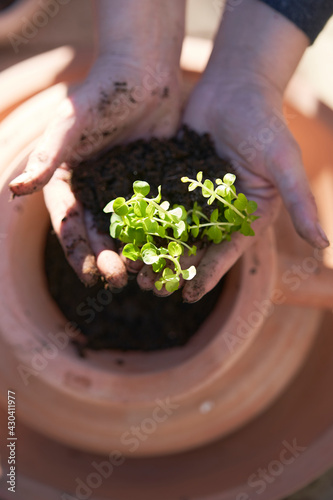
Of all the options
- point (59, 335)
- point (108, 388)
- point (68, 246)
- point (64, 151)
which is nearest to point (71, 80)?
point (64, 151)

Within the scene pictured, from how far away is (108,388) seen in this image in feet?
3.21

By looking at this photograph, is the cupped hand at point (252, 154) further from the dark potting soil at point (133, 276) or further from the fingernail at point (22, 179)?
the fingernail at point (22, 179)

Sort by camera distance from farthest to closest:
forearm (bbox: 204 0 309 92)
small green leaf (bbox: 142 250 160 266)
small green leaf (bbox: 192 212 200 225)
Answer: forearm (bbox: 204 0 309 92) → small green leaf (bbox: 192 212 200 225) → small green leaf (bbox: 142 250 160 266)

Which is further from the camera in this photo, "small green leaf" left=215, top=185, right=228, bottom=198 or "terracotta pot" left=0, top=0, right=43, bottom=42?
"terracotta pot" left=0, top=0, right=43, bottom=42

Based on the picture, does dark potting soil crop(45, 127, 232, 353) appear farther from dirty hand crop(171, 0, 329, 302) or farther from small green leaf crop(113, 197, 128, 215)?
small green leaf crop(113, 197, 128, 215)

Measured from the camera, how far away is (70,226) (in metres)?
0.95

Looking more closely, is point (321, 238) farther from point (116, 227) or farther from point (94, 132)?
point (94, 132)

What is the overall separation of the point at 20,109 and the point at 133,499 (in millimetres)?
957

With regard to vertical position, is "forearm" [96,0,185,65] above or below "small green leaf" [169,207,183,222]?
above

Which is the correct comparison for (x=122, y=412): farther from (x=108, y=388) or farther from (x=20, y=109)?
(x=20, y=109)

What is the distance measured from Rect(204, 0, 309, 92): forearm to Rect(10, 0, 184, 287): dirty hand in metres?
0.13

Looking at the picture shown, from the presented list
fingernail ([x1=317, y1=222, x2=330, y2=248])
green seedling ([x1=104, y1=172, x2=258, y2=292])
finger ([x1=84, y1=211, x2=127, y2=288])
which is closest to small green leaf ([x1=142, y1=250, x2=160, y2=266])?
green seedling ([x1=104, y1=172, x2=258, y2=292])

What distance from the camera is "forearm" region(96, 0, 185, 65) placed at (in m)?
1.10

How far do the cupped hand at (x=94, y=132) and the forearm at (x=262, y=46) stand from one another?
0.14 meters
